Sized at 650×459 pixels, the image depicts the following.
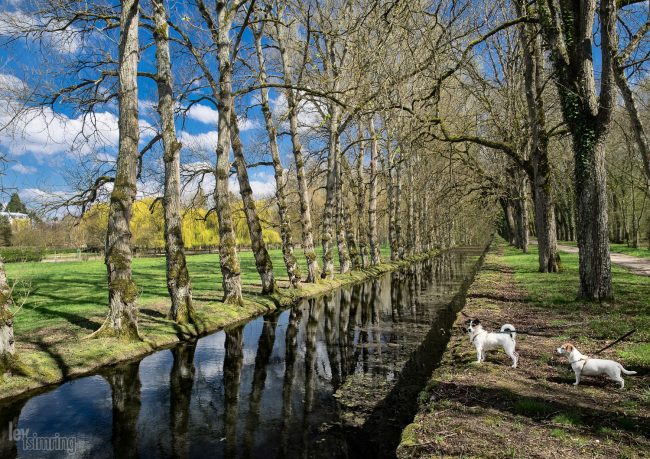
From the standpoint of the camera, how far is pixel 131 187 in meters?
11.2

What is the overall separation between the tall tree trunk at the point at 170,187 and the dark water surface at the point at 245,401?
5.41ft

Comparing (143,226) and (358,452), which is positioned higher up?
(143,226)

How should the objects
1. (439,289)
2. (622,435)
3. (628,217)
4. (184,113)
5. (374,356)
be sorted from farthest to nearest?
(628,217)
(439,289)
(184,113)
(374,356)
(622,435)

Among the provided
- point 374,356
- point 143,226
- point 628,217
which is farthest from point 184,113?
point 143,226

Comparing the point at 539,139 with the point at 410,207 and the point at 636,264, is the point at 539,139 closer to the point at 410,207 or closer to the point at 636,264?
the point at 636,264

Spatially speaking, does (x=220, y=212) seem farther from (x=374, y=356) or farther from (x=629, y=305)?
(x=629, y=305)

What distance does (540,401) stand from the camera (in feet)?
18.3

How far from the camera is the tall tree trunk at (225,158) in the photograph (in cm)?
1573

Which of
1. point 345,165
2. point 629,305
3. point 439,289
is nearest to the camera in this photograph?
point 629,305

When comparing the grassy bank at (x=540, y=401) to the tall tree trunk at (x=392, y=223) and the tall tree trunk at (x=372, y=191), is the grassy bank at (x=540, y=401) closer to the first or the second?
the tall tree trunk at (x=372, y=191)

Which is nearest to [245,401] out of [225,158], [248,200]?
[225,158]

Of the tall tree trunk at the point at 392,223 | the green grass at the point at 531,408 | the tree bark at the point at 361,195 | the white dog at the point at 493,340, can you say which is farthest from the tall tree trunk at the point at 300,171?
the green grass at the point at 531,408

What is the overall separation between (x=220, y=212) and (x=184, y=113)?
435cm

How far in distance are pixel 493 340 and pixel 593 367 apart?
1.63 meters
